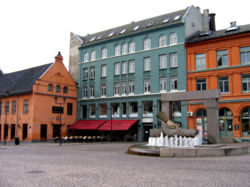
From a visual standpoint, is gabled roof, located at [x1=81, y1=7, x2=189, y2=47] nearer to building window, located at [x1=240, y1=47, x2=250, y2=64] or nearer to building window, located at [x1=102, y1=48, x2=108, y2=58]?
building window, located at [x1=102, y1=48, x2=108, y2=58]

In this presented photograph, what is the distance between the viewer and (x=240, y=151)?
57.7 ft

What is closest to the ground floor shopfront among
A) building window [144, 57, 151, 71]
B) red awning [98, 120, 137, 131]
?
red awning [98, 120, 137, 131]

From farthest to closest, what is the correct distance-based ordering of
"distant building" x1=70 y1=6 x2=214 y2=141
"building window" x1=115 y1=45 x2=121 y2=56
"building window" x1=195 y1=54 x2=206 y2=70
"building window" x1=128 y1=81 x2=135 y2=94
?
"building window" x1=115 y1=45 x2=121 y2=56
"building window" x1=128 y1=81 x2=135 y2=94
"distant building" x1=70 y1=6 x2=214 y2=141
"building window" x1=195 y1=54 x2=206 y2=70

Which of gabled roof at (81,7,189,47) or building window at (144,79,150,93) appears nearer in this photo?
gabled roof at (81,7,189,47)

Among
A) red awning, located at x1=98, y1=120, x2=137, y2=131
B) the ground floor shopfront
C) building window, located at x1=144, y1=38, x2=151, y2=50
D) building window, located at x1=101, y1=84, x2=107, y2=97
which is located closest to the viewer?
the ground floor shopfront

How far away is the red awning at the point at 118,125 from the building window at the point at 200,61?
10.9m

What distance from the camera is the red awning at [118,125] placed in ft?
124

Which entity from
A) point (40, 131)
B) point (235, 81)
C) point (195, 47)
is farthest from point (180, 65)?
point (40, 131)

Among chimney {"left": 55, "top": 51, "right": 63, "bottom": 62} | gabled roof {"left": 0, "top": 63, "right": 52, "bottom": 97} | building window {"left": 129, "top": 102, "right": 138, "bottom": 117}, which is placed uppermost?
chimney {"left": 55, "top": 51, "right": 63, "bottom": 62}

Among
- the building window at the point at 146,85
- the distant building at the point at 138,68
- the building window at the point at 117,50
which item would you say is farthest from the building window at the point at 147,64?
the building window at the point at 117,50

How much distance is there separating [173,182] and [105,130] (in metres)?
32.4

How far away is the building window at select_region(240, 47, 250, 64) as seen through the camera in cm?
3192

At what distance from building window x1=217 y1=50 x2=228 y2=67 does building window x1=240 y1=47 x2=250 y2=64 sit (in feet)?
5.66

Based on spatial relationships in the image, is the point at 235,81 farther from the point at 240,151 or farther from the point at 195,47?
the point at 240,151
